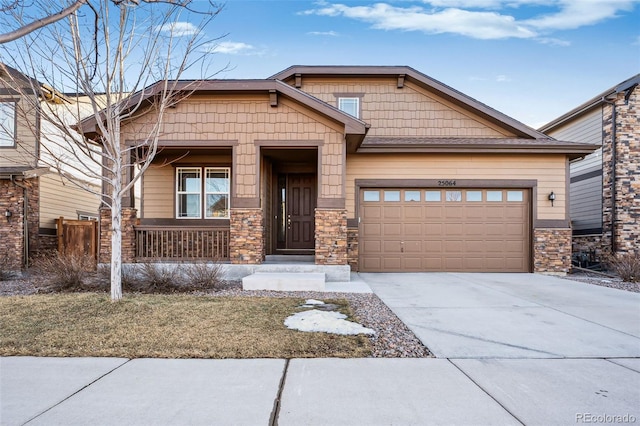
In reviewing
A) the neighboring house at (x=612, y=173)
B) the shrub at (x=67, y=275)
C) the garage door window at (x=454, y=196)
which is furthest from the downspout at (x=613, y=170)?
the shrub at (x=67, y=275)

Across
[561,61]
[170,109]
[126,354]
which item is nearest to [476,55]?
[561,61]

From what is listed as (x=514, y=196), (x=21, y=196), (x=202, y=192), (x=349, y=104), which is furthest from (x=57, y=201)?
(x=514, y=196)

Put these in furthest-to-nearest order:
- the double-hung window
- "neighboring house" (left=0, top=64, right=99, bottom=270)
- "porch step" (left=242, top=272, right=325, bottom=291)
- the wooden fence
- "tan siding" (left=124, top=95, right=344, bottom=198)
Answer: the double-hung window < the wooden fence < "neighboring house" (left=0, top=64, right=99, bottom=270) < "tan siding" (left=124, top=95, right=344, bottom=198) < "porch step" (left=242, top=272, right=325, bottom=291)

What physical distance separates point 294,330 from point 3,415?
8.84ft

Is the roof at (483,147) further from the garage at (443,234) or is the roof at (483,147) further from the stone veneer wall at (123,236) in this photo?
the stone veneer wall at (123,236)

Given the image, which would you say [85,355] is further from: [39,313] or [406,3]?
[406,3]

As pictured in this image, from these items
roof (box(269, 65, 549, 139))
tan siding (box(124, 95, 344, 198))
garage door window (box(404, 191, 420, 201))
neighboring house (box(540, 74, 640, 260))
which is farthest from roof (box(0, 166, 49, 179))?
neighboring house (box(540, 74, 640, 260))

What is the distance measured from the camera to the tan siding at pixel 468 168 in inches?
416

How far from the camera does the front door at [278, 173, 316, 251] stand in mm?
11531

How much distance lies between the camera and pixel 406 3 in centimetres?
1039

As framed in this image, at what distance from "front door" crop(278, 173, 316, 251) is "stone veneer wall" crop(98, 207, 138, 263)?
13.7ft

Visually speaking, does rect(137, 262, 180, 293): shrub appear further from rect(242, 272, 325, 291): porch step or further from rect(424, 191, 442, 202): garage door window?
rect(424, 191, 442, 202): garage door window

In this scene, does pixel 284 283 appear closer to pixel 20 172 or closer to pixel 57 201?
pixel 20 172

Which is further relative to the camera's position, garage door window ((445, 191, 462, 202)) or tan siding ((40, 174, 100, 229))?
tan siding ((40, 174, 100, 229))
